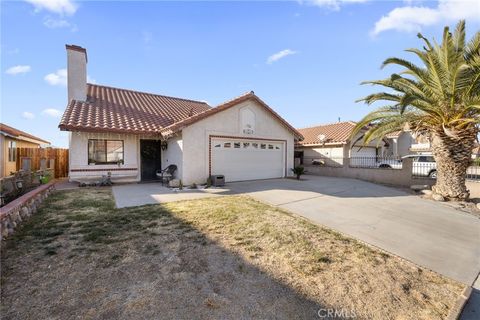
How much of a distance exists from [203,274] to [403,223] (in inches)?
240

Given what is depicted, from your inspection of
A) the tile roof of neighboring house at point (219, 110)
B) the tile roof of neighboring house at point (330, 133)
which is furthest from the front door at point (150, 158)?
the tile roof of neighboring house at point (330, 133)

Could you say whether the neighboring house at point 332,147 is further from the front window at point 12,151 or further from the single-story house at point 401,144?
the front window at point 12,151

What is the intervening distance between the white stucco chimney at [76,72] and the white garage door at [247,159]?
29.9 ft

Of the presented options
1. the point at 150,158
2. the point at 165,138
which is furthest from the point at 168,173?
the point at 150,158

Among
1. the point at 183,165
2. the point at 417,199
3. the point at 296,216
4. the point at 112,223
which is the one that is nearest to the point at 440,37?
the point at 417,199

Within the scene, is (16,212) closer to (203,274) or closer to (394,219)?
(203,274)

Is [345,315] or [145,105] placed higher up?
[145,105]

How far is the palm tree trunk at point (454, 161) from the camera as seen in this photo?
9.24 metres

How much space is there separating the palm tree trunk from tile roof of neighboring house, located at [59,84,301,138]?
324 inches

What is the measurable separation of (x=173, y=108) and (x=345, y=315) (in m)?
16.8

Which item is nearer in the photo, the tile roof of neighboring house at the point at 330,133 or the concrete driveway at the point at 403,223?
the concrete driveway at the point at 403,223

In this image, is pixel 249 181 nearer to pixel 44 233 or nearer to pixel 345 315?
pixel 44 233

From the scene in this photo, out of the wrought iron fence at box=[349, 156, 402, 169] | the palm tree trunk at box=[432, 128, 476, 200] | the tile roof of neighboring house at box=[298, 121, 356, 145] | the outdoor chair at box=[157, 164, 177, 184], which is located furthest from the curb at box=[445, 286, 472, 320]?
the tile roof of neighboring house at box=[298, 121, 356, 145]

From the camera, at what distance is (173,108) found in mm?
17172
